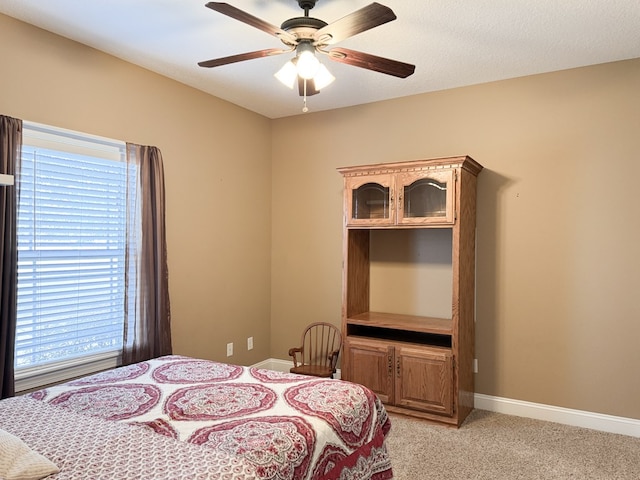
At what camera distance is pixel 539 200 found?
3412 millimetres

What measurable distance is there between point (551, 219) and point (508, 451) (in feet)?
5.53

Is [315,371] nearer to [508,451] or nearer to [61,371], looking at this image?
[508,451]

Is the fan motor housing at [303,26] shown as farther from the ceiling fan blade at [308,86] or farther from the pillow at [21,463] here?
the pillow at [21,463]

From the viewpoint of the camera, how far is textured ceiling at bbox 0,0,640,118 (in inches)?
95.7

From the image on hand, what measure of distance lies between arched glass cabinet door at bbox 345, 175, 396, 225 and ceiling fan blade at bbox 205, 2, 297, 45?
1542 mm

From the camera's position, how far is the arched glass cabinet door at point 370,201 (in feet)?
11.5

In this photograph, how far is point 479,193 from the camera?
11.9 ft

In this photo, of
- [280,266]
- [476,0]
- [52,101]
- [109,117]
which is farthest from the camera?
[280,266]

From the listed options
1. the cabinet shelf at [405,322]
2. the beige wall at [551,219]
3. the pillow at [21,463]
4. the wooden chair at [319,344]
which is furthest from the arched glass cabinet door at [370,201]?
the pillow at [21,463]

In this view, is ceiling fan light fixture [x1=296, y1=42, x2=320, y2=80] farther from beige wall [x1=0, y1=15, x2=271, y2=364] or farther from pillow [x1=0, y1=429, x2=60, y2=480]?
pillow [x1=0, y1=429, x2=60, y2=480]

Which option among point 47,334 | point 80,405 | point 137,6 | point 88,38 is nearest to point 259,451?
point 80,405

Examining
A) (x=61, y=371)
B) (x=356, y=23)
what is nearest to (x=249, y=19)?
(x=356, y=23)

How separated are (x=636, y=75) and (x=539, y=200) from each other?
1.04 m

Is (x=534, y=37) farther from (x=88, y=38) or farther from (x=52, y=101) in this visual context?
(x=52, y=101)
